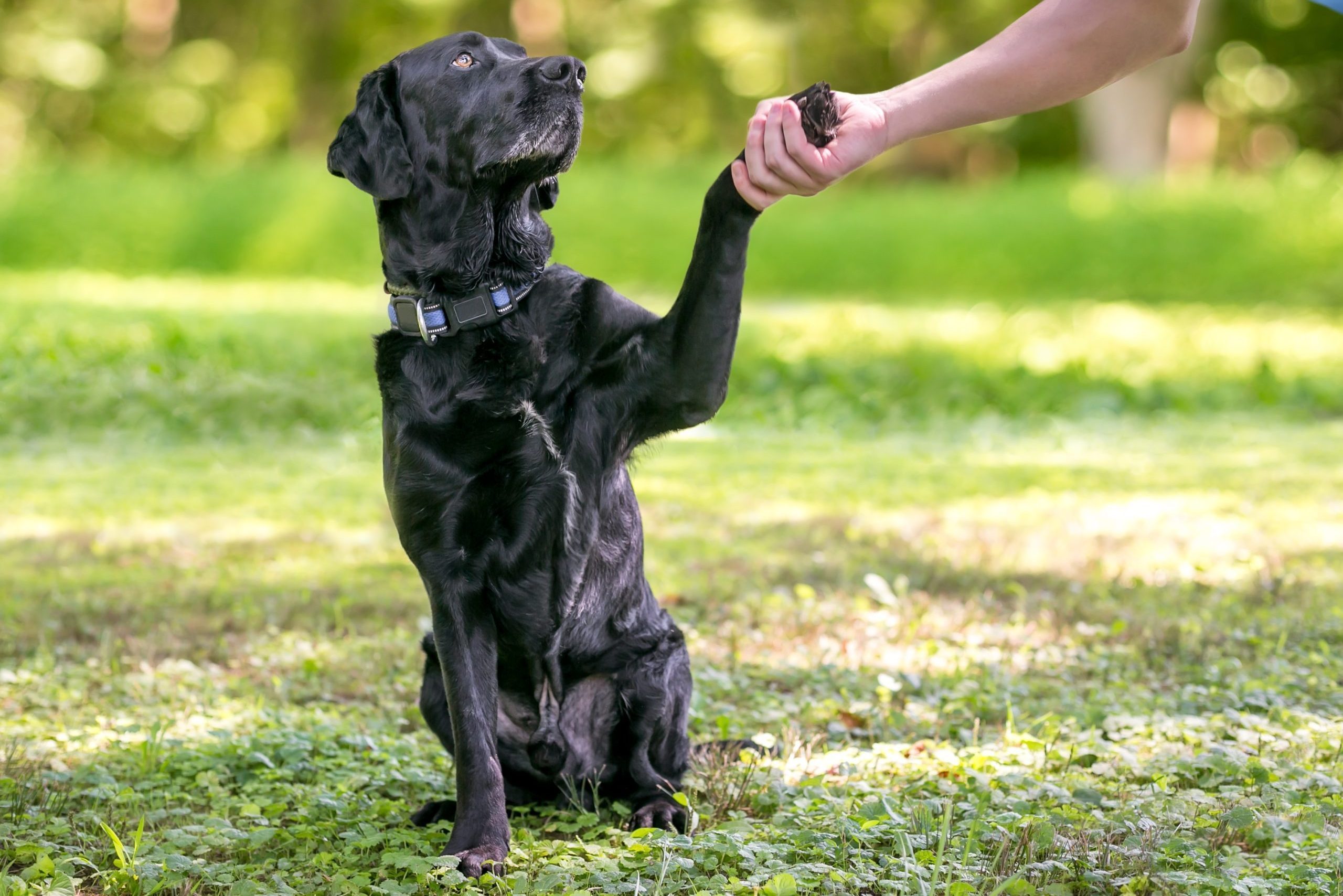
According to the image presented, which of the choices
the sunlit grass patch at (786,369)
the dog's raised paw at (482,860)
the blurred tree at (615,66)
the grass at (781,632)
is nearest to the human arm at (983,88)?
the grass at (781,632)

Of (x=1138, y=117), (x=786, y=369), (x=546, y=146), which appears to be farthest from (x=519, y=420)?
(x=1138, y=117)

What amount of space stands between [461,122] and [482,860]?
5.42 ft

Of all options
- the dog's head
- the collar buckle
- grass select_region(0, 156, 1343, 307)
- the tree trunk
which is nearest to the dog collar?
the collar buckle

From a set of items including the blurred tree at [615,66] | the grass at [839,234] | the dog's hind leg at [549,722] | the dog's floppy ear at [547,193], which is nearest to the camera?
the dog's hind leg at [549,722]

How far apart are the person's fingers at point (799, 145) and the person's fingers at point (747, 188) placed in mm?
96

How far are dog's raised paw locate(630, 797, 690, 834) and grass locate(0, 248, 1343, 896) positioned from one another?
6 cm

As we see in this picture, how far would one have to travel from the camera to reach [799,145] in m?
2.63

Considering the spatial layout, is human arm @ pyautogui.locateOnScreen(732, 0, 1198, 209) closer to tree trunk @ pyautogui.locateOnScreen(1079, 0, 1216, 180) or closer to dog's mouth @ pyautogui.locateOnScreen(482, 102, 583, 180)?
dog's mouth @ pyautogui.locateOnScreen(482, 102, 583, 180)

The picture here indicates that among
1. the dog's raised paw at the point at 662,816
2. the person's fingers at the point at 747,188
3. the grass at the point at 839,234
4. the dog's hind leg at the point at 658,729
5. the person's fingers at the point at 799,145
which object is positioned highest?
the grass at the point at 839,234

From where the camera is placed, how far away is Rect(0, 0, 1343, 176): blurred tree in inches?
1141

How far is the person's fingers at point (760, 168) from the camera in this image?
105 inches

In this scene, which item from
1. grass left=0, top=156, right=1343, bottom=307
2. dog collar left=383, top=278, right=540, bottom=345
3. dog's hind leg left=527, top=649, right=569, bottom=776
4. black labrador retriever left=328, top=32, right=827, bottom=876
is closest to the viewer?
black labrador retriever left=328, top=32, right=827, bottom=876

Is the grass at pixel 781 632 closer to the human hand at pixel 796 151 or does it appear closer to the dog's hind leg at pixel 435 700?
the dog's hind leg at pixel 435 700

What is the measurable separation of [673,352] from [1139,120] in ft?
81.0
